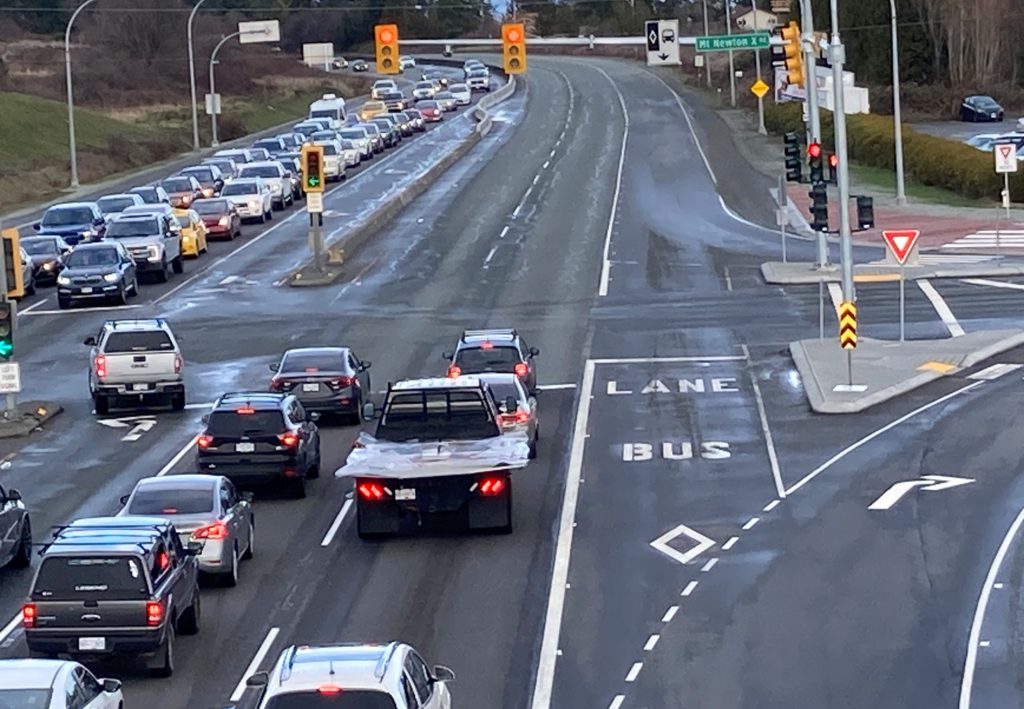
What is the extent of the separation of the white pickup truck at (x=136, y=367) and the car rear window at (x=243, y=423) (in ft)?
25.4

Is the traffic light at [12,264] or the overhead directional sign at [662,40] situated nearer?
the traffic light at [12,264]

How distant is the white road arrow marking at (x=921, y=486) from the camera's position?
27.0 m

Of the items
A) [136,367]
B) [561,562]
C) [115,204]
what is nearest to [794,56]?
[136,367]

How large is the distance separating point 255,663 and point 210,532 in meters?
3.13

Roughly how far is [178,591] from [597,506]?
8645mm

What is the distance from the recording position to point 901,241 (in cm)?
3888

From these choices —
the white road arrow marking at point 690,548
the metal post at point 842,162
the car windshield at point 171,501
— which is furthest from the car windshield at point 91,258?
the white road arrow marking at point 690,548

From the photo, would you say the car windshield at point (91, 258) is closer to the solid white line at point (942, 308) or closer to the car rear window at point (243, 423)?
the solid white line at point (942, 308)

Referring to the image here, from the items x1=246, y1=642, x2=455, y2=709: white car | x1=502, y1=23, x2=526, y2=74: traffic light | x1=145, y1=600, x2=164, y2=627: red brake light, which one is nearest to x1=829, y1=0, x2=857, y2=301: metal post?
x1=502, y1=23, x2=526, y2=74: traffic light

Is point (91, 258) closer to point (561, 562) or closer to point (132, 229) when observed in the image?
point (132, 229)

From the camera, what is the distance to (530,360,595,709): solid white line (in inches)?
751

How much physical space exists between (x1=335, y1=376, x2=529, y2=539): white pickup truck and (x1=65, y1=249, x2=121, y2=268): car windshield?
86.2ft

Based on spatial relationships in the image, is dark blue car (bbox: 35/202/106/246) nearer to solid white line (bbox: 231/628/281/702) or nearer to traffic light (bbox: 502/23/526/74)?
traffic light (bbox: 502/23/526/74)

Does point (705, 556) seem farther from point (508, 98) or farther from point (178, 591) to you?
point (508, 98)
